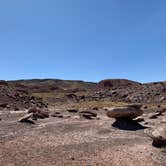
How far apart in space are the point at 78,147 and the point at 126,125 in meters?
10.3

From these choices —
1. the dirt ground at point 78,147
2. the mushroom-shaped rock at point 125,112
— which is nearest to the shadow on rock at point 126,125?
the mushroom-shaped rock at point 125,112

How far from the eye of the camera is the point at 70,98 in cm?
9938

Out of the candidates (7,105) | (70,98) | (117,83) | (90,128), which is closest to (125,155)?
(90,128)

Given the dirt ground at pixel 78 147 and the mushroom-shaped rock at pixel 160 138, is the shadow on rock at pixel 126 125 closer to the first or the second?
the dirt ground at pixel 78 147

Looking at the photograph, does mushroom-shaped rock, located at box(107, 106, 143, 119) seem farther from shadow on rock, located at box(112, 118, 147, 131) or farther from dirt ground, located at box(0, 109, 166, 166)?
dirt ground, located at box(0, 109, 166, 166)

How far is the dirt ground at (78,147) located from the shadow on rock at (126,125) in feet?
3.31

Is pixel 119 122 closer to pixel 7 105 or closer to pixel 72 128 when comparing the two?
pixel 72 128

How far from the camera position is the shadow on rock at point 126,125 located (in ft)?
91.2

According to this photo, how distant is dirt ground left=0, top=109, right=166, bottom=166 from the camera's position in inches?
624

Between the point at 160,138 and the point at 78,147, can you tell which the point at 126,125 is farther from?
the point at 78,147

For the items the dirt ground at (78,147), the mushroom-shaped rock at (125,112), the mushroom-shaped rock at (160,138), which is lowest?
the dirt ground at (78,147)

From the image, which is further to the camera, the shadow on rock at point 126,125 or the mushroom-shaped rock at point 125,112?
the mushroom-shaped rock at point 125,112

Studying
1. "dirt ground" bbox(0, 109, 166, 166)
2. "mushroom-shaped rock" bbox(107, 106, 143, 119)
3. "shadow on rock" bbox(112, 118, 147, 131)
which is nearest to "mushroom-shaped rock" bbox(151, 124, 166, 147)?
"dirt ground" bbox(0, 109, 166, 166)

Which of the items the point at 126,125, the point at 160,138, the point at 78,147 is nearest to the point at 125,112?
the point at 126,125
